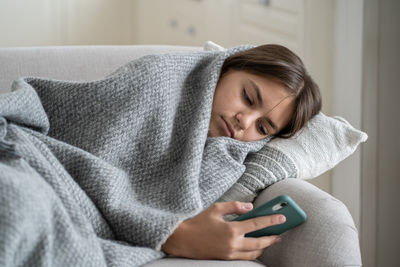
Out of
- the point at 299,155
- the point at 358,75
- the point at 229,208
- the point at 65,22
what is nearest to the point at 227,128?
the point at 299,155

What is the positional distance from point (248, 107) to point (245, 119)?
0.13ft

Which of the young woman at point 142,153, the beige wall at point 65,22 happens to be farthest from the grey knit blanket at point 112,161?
the beige wall at point 65,22

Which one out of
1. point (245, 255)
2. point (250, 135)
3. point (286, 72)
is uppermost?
point (286, 72)

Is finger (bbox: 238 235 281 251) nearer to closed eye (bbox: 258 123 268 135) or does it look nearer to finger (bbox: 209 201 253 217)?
finger (bbox: 209 201 253 217)

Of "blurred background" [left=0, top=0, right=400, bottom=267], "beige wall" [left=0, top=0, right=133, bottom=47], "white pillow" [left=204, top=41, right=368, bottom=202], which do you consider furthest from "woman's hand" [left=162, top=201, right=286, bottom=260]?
"beige wall" [left=0, top=0, right=133, bottom=47]

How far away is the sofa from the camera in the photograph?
1.00 meters

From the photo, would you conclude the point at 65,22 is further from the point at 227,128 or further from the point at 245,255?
the point at 245,255

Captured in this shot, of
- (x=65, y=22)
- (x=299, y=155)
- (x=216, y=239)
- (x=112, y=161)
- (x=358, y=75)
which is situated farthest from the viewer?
(x=65, y=22)

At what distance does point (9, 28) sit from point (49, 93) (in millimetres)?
2180

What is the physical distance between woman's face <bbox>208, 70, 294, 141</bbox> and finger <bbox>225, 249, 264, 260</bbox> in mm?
335

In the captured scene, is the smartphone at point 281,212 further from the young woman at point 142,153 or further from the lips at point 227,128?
the lips at point 227,128

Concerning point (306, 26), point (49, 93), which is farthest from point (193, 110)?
point (306, 26)

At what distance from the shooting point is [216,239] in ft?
3.33

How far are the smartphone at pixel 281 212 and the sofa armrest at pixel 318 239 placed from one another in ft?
0.07
